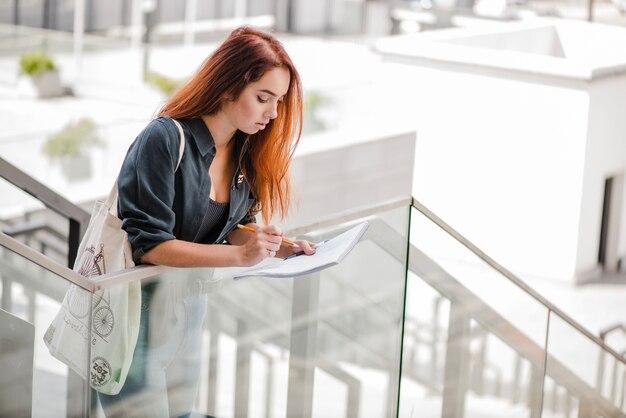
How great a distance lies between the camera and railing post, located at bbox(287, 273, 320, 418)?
3.44 m

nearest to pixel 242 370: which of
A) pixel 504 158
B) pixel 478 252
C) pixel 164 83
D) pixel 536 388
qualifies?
pixel 478 252

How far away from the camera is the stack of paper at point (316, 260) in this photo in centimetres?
286

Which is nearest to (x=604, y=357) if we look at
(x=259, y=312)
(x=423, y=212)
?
(x=423, y=212)

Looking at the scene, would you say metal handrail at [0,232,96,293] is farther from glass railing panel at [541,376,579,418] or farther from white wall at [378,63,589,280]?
white wall at [378,63,589,280]

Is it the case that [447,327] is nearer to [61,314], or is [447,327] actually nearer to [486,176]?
[61,314]

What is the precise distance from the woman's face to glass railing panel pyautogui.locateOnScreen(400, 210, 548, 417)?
1009mm

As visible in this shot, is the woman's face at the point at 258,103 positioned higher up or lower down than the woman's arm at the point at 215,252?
higher up

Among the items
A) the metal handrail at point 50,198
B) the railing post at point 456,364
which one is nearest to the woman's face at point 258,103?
the metal handrail at point 50,198

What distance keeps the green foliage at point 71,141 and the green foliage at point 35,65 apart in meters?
7.12

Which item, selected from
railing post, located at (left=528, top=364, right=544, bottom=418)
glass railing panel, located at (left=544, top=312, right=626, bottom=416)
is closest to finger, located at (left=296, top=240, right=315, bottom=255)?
glass railing panel, located at (left=544, top=312, right=626, bottom=416)

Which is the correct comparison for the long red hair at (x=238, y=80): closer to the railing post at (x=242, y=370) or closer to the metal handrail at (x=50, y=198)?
the railing post at (x=242, y=370)

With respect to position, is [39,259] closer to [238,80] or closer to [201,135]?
[201,135]

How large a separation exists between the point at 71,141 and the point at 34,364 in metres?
9.86

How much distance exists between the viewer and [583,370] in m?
7.14
